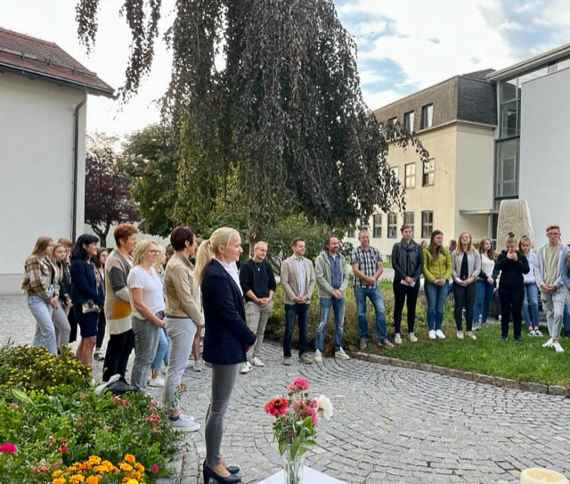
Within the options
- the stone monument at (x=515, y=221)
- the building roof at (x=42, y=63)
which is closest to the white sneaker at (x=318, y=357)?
the stone monument at (x=515, y=221)

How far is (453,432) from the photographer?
4.49m

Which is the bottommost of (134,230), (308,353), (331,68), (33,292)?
(308,353)

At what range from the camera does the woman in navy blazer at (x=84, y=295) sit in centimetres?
571

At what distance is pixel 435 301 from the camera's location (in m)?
8.41

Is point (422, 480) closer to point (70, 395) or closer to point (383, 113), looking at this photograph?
point (70, 395)

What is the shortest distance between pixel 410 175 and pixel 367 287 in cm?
2683

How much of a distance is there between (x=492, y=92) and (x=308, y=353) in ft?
90.2

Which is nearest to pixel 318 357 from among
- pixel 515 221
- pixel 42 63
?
pixel 515 221

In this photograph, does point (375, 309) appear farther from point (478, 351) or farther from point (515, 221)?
point (515, 221)

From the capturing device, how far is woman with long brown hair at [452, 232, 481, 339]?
842 centimetres

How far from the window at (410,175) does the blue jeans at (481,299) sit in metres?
23.8

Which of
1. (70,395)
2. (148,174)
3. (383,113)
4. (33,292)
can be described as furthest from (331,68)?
(383,113)

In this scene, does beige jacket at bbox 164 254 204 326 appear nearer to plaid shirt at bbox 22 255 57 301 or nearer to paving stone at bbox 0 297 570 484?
paving stone at bbox 0 297 570 484

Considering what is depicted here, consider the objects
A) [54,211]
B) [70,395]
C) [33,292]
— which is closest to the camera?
[70,395]
